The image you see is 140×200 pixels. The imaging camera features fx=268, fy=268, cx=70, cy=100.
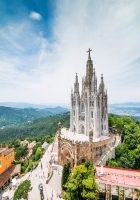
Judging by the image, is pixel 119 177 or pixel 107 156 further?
pixel 107 156

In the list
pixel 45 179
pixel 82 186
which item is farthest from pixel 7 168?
pixel 82 186

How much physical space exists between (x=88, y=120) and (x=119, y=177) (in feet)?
68.4

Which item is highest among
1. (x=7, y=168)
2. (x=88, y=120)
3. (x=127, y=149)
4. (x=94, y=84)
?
(x=94, y=84)

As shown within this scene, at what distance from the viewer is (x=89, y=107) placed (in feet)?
181

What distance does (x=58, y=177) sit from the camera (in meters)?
45.5

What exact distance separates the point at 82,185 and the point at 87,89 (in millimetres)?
26077

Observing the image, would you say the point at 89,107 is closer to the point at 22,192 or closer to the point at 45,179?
the point at 45,179

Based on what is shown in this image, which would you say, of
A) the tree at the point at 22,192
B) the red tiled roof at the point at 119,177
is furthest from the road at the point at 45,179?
the red tiled roof at the point at 119,177

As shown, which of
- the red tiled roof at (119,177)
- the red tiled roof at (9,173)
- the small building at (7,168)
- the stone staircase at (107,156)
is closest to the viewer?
the red tiled roof at (119,177)

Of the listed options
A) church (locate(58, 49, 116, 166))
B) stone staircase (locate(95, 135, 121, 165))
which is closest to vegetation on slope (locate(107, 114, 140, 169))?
stone staircase (locate(95, 135, 121, 165))

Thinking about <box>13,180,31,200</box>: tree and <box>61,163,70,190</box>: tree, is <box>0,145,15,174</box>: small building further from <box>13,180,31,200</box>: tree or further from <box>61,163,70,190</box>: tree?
<box>13,180,31,200</box>: tree

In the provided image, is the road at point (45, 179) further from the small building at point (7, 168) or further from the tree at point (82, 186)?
the tree at point (82, 186)

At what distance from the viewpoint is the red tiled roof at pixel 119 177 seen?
3425cm

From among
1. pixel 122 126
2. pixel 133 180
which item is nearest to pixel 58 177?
pixel 133 180
